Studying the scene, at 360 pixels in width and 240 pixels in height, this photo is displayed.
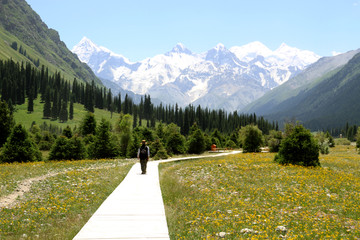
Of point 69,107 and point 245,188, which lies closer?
point 245,188

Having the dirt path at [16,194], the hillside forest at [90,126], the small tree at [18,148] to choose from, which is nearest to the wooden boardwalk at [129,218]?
the dirt path at [16,194]

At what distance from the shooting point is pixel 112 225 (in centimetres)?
949

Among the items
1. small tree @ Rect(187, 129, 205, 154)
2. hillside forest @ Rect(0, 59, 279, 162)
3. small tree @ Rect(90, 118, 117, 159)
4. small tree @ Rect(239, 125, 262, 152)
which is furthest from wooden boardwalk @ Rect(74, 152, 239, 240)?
small tree @ Rect(187, 129, 205, 154)

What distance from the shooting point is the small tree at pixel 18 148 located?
30031 millimetres

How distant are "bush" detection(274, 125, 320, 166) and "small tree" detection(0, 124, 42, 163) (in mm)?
30253

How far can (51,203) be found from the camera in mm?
12984

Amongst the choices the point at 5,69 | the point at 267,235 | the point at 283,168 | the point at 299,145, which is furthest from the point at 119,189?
the point at 5,69

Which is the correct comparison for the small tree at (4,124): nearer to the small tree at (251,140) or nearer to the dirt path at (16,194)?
the dirt path at (16,194)

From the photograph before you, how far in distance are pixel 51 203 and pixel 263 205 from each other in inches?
439

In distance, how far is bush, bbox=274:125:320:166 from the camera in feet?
81.0

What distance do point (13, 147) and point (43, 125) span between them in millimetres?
98387

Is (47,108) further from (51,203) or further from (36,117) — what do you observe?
(51,203)

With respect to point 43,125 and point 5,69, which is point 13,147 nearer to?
point 43,125

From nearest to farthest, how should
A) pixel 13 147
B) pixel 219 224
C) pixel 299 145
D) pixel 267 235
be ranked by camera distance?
pixel 267 235 < pixel 219 224 < pixel 299 145 < pixel 13 147
